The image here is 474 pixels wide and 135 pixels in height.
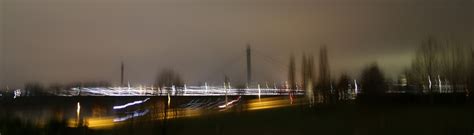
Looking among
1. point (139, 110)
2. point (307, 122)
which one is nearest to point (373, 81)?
point (307, 122)

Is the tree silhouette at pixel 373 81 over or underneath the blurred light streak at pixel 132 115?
over

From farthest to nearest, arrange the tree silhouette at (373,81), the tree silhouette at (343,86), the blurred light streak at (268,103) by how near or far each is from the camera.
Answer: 1. the blurred light streak at (268,103)
2. the tree silhouette at (343,86)
3. the tree silhouette at (373,81)

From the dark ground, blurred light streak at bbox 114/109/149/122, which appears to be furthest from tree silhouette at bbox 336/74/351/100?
blurred light streak at bbox 114/109/149/122

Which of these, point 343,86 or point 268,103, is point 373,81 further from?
point 268,103

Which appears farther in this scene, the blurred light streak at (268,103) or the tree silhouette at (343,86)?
the blurred light streak at (268,103)

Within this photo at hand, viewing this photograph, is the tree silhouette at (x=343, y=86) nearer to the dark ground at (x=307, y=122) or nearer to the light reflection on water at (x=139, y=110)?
the dark ground at (x=307, y=122)

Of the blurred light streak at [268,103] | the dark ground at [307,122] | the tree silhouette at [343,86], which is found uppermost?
the tree silhouette at [343,86]

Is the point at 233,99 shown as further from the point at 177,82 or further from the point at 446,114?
the point at 446,114

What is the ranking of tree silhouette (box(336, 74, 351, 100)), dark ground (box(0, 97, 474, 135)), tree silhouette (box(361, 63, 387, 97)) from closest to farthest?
dark ground (box(0, 97, 474, 135)) < tree silhouette (box(361, 63, 387, 97)) < tree silhouette (box(336, 74, 351, 100))

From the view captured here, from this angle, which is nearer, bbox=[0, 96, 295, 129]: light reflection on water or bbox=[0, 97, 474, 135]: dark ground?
bbox=[0, 97, 474, 135]: dark ground

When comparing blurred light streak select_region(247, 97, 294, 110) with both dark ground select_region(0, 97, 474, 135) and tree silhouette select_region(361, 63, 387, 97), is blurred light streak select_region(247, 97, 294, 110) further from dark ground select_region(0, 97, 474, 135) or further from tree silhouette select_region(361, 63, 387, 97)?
tree silhouette select_region(361, 63, 387, 97)

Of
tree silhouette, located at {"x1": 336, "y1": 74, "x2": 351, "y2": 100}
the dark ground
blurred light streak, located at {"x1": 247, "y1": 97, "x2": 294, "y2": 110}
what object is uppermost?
tree silhouette, located at {"x1": 336, "y1": 74, "x2": 351, "y2": 100}

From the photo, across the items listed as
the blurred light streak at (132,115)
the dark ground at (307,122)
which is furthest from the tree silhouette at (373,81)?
the blurred light streak at (132,115)

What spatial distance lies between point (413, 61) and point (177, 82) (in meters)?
2.24
